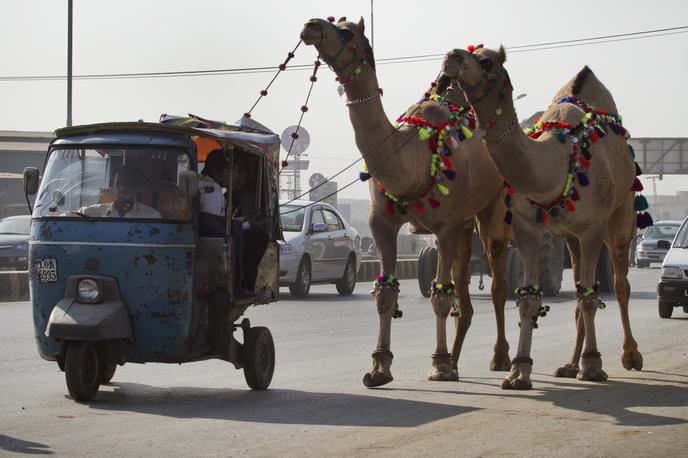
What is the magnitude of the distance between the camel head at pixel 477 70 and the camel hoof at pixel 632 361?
3.53m

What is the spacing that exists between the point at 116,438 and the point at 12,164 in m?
81.1

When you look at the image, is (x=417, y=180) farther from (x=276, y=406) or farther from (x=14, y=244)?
(x=14, y=244)

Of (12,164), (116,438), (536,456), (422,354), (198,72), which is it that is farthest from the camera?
(12,164)

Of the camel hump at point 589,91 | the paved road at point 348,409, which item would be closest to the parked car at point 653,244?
the paved road at point 348,409

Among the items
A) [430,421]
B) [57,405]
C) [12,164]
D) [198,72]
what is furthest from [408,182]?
[12,164]

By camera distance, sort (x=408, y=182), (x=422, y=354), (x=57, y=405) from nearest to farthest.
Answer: (x=57, y=405) → (x=408, y=182) → (x=422, y=354)

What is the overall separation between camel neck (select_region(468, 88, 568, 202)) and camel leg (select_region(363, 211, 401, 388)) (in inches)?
50.0

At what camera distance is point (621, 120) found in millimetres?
13883

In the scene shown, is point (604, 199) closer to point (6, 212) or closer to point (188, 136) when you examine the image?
point (188, 136)

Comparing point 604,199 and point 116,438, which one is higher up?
point 604,199

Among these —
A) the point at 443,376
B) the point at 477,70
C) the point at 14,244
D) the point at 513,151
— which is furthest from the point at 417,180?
the point at 14,244

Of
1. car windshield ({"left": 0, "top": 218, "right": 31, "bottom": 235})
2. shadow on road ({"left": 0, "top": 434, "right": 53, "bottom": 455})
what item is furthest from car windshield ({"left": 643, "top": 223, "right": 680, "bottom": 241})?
shadow on road ({"left": 0, "top": 434, "right": 53, "bottom": 455})

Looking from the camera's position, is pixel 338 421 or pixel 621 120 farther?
pixel 621 120

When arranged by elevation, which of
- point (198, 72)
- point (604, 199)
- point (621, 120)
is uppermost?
point (198, 72)
